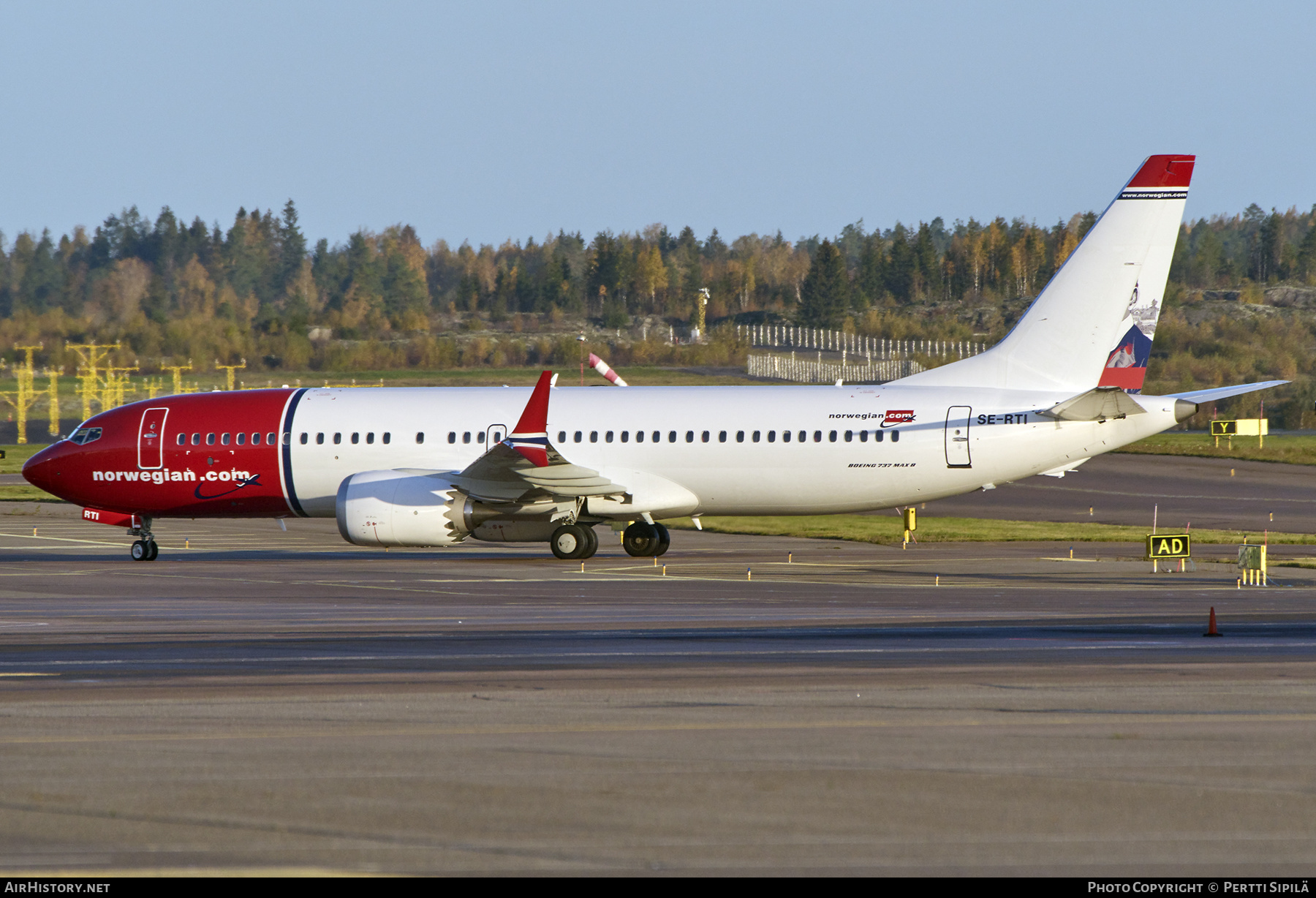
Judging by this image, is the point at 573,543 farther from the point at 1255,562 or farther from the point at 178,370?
the point at 178,370

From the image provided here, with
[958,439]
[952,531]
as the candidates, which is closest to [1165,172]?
[958,439]

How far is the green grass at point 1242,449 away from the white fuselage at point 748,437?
2595 centimetres

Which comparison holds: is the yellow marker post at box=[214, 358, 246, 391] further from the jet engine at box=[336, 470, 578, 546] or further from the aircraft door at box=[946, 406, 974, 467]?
the aircraft door at box=[946, 406, 974, 467]

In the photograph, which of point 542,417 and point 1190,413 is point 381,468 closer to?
point 542,417

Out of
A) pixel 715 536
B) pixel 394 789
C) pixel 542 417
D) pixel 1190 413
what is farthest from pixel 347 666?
pixel 715 536

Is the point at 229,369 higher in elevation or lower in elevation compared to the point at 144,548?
higher

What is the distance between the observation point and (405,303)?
155875 millimetres

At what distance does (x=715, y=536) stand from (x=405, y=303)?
126 metres

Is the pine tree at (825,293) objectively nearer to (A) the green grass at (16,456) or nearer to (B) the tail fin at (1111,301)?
(A) the green grass at (16,456)

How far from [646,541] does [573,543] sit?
62.9 inches

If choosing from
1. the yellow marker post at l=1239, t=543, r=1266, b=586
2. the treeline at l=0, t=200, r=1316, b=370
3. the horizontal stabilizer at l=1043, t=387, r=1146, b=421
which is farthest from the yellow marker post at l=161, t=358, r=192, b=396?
the yellow marker post at l=1239, t=543, r=1266, b=586

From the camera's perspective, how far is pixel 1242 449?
186 ft

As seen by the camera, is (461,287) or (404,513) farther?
(461,287)

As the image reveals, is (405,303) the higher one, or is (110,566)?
(405,303)
